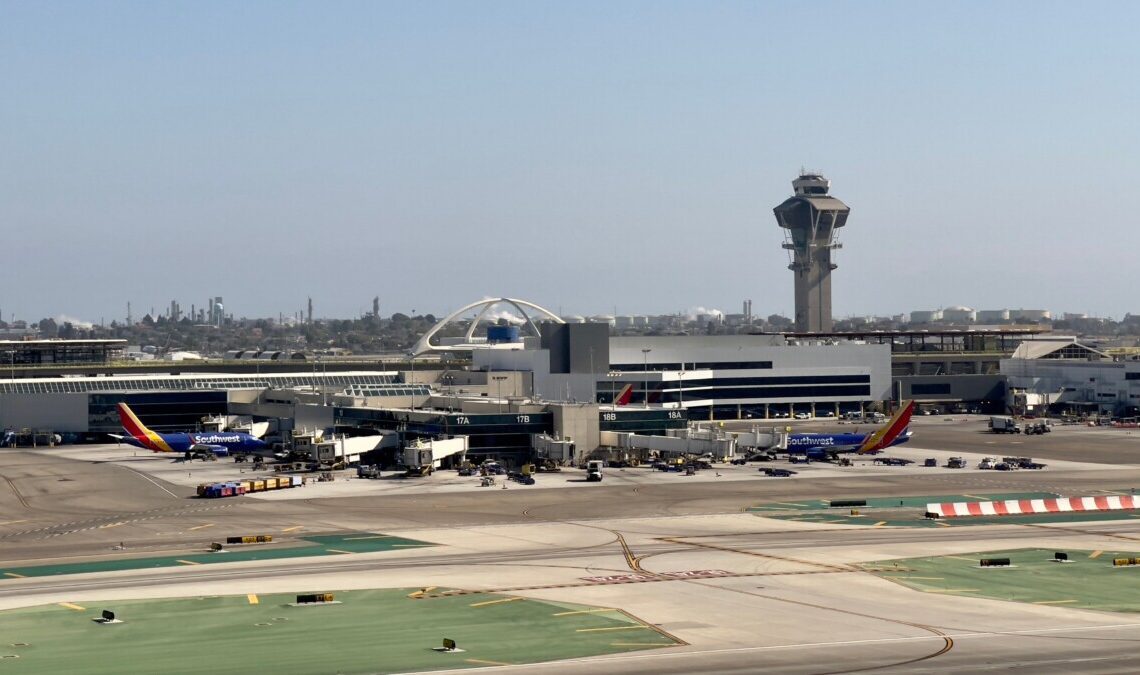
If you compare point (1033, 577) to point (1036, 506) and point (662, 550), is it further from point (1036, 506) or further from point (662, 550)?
point (1036, 506)

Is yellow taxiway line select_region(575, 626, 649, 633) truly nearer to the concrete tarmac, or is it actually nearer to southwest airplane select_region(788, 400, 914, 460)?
the concrete tarmac

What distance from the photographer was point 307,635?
62562mm

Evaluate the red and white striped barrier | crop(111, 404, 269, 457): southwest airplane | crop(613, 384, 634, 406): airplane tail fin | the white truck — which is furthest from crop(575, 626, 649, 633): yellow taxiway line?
the white truck

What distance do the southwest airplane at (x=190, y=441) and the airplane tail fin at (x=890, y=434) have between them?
228ft

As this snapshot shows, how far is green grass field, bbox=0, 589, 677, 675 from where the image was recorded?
5703 cm

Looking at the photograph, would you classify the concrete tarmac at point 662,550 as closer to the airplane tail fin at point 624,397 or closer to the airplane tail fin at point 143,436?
the airplane tail fin at point 143,436

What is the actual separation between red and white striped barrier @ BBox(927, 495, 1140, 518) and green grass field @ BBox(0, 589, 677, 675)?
45756 millimetres

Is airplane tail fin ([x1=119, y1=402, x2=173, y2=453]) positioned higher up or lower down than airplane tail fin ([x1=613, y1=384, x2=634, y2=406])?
lower down

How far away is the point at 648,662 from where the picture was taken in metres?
55.9

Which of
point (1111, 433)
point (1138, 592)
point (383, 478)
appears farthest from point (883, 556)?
point (1111, 433)

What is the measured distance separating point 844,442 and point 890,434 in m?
5.16

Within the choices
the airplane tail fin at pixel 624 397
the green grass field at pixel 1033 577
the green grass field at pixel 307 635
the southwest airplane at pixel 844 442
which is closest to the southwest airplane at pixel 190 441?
the airplane tail fin at pixel 624 397

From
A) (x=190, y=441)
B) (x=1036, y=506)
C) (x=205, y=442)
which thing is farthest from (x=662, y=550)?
(x=190, y=441)

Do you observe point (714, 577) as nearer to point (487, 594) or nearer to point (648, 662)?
point (487, 594)
